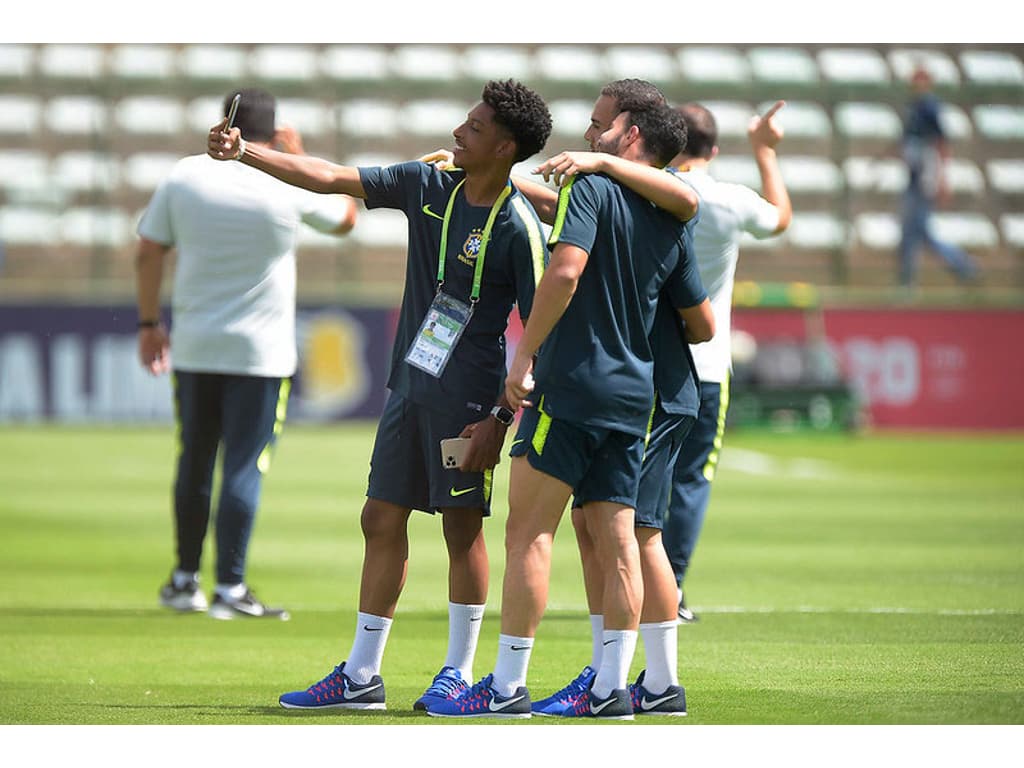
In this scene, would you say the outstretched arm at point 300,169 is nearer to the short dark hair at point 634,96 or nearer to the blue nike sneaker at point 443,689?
the short dark hair at point 634,96

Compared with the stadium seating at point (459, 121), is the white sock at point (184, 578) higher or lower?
lower

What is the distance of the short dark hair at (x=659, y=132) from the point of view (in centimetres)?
566

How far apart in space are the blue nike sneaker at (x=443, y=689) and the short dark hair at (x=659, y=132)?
177cm

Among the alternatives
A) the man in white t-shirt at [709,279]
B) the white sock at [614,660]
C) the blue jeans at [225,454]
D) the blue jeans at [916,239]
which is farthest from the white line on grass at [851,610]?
the blue jeans at [916,239]

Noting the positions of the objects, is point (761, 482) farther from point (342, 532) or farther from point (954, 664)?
point (954, 664)

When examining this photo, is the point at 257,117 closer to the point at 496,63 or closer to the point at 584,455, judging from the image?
the point at 584,455

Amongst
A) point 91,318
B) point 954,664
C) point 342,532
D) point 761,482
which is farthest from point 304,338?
point 954,664

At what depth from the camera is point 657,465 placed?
5.77 m

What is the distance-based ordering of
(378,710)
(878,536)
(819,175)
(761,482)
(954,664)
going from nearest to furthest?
(378,710), (954,664), (878,536), (761,482), (819,175)

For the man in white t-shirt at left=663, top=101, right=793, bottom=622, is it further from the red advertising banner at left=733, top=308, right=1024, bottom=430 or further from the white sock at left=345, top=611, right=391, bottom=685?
the red advertising banner at left=733, top=308, right=1024, bottom=430

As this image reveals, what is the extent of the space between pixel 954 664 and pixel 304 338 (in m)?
16.8

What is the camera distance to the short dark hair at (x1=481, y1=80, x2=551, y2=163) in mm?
5598

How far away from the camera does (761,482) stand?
53.8 ft

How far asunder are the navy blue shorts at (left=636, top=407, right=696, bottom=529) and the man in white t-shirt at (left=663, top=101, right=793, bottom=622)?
1998 millimetres
